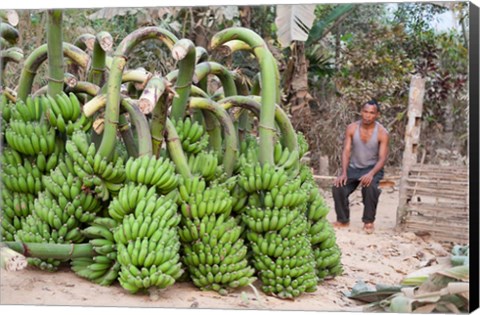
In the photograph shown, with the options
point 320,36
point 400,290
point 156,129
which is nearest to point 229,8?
point 320,36

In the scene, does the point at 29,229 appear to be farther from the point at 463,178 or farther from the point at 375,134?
the point at 463,178

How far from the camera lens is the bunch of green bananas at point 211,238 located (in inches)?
217

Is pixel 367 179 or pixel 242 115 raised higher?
pixel 242 115

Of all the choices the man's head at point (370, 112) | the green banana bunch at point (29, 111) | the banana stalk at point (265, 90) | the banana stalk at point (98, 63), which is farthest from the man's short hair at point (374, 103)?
the green banana bunch at point (29, 111)

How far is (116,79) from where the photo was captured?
5449 mm

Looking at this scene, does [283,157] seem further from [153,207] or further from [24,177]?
[24,177]

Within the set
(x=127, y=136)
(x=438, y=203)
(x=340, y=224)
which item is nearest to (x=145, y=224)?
(x=127, y=136)

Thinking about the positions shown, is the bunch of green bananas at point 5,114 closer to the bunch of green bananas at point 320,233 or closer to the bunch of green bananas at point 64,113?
the bunch of green bananas at point 64,113

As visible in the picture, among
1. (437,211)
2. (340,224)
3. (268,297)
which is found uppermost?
(437,211)

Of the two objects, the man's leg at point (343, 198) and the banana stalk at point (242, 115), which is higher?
the banana stalk at point (242, 115)

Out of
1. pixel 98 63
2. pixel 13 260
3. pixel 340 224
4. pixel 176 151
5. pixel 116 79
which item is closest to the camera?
pixel 13 260

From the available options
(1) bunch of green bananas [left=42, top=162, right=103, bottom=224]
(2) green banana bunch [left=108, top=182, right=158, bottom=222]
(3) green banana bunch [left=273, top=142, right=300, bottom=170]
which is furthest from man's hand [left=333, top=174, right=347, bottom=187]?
(1) bunch of green bananas [left=42, top=162, right=103, bottom=224]

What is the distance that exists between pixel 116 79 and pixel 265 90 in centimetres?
92

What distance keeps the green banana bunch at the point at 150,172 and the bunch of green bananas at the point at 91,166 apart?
148mm
